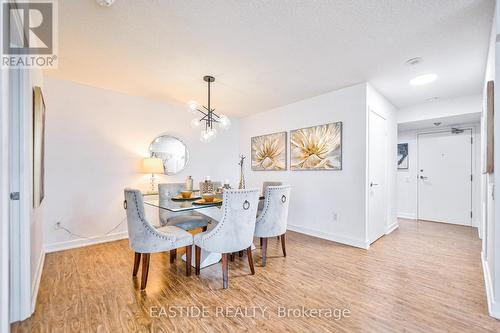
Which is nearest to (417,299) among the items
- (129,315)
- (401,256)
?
(401,256)

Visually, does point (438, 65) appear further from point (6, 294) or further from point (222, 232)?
point (6, 294)

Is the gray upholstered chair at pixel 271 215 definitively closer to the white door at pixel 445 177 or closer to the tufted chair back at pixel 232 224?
the tufted chair back at pixel 232 224

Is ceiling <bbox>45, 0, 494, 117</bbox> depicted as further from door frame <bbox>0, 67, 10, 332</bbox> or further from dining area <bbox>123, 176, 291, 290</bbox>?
dining area <bbox>123, 176, 291, 290</bbox>

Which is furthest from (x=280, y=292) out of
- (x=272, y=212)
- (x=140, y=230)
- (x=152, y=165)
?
(x=152, y=165)

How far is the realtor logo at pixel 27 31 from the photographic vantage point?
1434 mm

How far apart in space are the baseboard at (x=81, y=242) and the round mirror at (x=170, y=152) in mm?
1267

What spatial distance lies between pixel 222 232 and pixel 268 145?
2855 mm

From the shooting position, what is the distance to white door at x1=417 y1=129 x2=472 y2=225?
4.50 meters

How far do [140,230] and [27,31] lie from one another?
1.91 metres

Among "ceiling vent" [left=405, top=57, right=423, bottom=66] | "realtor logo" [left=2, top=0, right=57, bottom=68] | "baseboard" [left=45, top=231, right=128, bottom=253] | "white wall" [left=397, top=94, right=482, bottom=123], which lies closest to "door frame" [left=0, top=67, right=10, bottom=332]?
"realtor logo" [left=2, top=0, right=57, bottom=68]

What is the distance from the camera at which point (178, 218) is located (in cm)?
292

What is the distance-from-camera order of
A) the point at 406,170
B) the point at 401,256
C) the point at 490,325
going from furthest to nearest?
1. the point at 406,170
2. the point at 401,256
3. the point at 490,325

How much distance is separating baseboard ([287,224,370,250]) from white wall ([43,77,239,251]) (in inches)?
97.0

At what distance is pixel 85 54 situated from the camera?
2.45m
